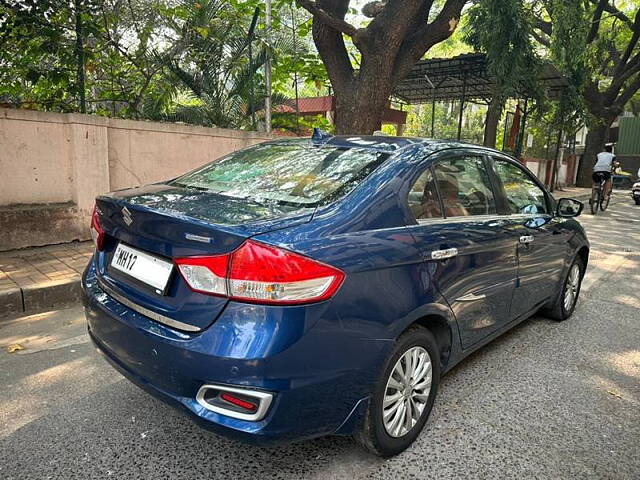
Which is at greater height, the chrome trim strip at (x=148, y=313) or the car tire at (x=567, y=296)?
the chrome trim strip at (x=148, y=313)

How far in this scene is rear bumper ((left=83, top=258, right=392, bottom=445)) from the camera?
1735 millimetres

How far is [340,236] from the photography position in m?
1.95

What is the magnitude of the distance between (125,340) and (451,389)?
1935 mm

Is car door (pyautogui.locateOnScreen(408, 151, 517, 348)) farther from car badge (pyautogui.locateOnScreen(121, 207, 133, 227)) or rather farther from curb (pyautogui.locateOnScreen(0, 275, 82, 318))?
curb (pyautogui.locateOnScreen(0, 275, 82, 318))

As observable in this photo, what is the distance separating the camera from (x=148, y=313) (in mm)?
2021

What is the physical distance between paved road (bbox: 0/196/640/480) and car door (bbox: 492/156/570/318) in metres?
0.46

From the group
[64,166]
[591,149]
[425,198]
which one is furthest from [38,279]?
[591,149]

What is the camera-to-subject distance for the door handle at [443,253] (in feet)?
7.63

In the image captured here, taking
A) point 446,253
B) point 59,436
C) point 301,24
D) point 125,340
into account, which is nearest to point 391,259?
point 446,253

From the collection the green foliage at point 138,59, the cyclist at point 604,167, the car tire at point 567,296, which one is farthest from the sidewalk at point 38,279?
the cyclist at point 604,167

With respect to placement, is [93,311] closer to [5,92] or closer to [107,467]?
[107,467]

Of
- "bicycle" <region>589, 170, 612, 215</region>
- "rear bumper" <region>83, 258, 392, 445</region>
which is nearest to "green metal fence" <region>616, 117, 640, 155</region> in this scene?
"bicycle" <region>589, 170, 612, 215</region>

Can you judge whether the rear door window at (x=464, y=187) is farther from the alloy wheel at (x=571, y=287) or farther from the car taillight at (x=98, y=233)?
the car taillight at (x=98, y=233)

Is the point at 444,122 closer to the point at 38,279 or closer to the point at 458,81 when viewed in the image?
the point at 458,81
